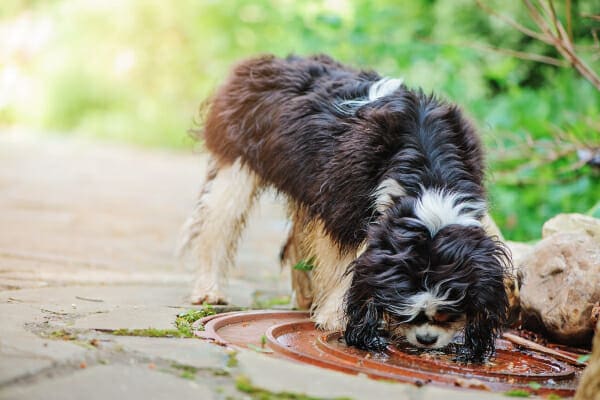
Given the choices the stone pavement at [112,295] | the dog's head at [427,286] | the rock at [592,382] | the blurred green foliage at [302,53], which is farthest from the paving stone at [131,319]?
the blurred green foliage at [302,53]

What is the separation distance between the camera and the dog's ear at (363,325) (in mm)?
3756

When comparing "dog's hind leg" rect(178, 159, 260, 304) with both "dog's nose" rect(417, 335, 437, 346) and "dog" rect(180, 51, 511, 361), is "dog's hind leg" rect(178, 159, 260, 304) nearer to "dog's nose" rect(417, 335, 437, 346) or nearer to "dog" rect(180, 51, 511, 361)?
"dog" rect(180, 51, 511, 361)

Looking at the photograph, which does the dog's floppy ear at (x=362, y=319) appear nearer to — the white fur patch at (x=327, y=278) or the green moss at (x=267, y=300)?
the white fur patch at (x=327, y=278)

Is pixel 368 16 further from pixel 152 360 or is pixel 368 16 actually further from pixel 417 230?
pixel 152 360

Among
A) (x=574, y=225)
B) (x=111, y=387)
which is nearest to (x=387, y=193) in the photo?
(x=574, y=225)

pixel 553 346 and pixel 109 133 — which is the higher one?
pixel 109 133

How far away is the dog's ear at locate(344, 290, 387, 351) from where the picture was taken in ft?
12.3

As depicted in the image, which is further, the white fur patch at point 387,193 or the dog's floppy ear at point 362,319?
the white fur patch at point 387,193

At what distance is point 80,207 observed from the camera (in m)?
8.56

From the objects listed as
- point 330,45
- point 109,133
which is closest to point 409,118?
point 330,45

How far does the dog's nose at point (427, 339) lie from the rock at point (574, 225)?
1.31 metres

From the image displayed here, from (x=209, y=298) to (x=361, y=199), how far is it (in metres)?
1.20

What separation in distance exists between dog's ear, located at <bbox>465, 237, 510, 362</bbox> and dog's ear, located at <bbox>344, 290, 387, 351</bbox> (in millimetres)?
400

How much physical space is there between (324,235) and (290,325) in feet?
1.88
